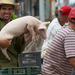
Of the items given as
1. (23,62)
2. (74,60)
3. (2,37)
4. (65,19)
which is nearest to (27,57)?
(23,62)

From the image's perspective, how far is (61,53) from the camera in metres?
A: 2.42

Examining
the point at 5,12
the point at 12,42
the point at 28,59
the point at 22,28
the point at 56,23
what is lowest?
the point at 28,59

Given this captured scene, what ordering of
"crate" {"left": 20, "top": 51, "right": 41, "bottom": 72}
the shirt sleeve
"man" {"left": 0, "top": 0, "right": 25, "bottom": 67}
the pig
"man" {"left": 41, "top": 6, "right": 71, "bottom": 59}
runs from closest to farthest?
the shirt sleeve → the pig → "man" {"left": 0, "top": 0, "right": 25, "bottom": 67} → "man" {"left": 41, "top": 6, "right": 71, "bottom": 59} → "crate" {"left": 20, "top": 51, "right": 41, "bottom": 72}

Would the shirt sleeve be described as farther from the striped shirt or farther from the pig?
the pig

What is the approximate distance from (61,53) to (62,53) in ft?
0.04

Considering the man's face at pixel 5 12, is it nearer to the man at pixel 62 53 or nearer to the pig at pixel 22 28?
the pig at pixel 22 28

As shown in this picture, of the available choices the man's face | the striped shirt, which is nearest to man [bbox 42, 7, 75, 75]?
the striped shirt

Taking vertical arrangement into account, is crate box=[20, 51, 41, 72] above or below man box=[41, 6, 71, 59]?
below

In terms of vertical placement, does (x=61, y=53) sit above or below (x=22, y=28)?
below

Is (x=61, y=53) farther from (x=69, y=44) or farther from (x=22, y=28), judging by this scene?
(x=22, y=28)

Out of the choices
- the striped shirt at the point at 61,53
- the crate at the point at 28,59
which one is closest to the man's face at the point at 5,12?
the striped shirt at the point at 61,53

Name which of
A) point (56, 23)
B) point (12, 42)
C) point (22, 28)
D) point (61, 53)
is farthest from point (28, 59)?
point (61, 53)

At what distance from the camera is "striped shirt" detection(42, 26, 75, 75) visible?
2326 millimetres

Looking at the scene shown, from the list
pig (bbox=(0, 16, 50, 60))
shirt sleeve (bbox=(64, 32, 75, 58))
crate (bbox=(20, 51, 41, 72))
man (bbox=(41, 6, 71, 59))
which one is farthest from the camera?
crate (bbox=(20, 51, 41, 72))
